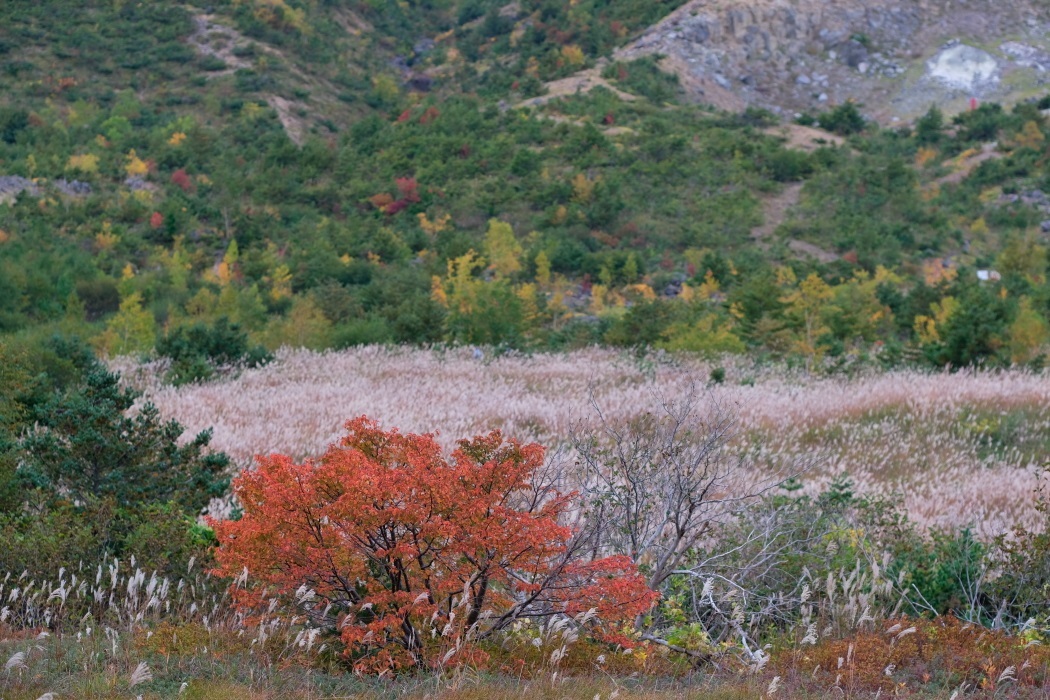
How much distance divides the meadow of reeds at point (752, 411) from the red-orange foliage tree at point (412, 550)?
296 cm

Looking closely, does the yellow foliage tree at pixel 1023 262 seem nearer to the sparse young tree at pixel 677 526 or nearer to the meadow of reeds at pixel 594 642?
the meadow of reeds at pixel 594 642

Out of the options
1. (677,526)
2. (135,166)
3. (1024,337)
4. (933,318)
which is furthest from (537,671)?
(135,166)

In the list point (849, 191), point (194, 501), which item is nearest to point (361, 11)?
point (849, 191)

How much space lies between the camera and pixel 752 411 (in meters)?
10.5

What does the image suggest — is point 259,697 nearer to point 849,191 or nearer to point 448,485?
point 448,485

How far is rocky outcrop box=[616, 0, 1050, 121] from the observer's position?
5819 cm

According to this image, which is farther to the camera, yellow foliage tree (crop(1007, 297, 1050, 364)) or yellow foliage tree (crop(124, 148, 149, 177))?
yellow foliage tree (crop(124, 148, 149, 177))

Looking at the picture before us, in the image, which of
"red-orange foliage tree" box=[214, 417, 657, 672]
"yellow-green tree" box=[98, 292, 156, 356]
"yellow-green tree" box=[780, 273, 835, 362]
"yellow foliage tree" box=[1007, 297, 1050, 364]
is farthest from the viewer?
"yellow-green tree" box=[780, 273, 835, 362]

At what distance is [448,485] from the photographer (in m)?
4.09

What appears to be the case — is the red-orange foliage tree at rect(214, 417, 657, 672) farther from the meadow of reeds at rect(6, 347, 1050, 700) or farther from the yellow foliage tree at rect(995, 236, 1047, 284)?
the yellow foliage tree at rect(995, 236, 1047, 284)

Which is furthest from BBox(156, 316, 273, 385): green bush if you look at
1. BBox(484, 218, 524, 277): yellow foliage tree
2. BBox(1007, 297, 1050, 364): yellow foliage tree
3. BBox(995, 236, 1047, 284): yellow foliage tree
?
BBox(995, 236, 1047, 284): yellow foliage tree

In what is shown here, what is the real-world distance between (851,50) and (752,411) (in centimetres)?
5920

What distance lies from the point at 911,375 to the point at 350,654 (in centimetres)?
1033

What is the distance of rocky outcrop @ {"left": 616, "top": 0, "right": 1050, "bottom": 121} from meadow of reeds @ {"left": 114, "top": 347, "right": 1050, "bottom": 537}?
44756 mm
